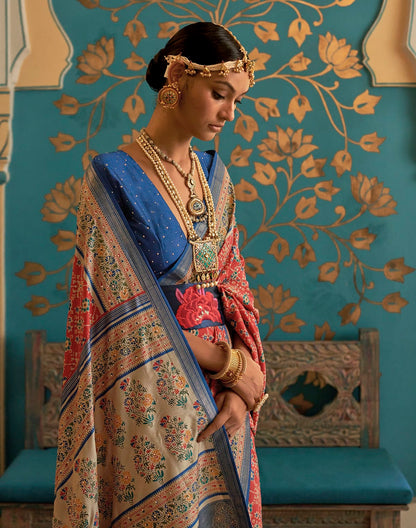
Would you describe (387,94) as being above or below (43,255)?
above

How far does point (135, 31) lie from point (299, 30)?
559mm

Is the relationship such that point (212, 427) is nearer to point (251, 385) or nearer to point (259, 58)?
point (251, 385)

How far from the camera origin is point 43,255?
240 cm

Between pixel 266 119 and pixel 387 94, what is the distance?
0.42 metres

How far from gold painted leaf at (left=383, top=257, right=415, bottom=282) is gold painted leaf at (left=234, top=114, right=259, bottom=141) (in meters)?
0.66

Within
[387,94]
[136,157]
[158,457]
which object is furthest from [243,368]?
[387,94]

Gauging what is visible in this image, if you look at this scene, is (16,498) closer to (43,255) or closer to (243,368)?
(43,255)

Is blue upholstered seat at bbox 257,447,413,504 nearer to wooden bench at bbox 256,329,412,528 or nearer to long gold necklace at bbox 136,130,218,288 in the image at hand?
wooden bench at bbox 256,329,412,528

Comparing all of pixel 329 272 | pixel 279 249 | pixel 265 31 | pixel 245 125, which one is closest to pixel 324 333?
pixel 329 272

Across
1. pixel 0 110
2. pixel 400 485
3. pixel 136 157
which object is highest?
pixel 0 110

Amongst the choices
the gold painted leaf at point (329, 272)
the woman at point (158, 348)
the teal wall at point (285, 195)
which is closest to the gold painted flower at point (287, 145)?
the teal wall at point (285, 195)

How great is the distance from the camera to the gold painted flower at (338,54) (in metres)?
2.35

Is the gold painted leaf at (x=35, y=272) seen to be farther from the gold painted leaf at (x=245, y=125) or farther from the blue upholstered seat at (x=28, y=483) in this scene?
the gold painted leaf at (x=245, y=125)

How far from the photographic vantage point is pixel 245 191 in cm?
241
